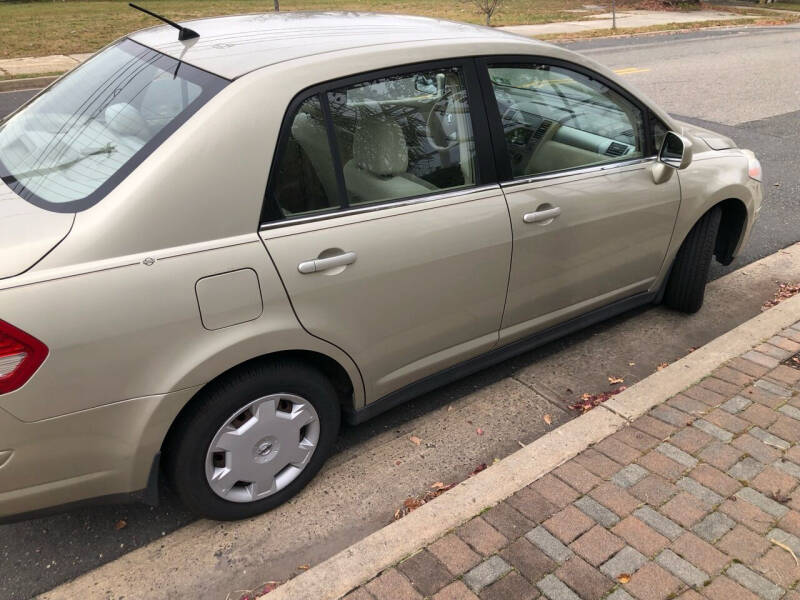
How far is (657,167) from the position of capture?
11.7 ft

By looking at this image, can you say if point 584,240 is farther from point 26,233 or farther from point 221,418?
point 26,233

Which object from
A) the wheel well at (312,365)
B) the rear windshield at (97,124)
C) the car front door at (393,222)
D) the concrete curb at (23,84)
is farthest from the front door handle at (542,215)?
the concrete curb at (23,84)

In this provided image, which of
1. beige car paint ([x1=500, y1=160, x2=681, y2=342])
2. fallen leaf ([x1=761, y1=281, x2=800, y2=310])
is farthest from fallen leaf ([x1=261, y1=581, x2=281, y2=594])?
fallen leaf ([x1=761, y1=281, x2=800, y2=310])

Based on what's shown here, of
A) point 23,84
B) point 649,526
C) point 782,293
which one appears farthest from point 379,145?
point 23,84

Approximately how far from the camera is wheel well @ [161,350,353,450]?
2.39 meters

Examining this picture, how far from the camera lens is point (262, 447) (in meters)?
2.60

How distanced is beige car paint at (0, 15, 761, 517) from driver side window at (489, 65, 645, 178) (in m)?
0.31

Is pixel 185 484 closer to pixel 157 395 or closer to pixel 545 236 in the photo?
pixel 157 395

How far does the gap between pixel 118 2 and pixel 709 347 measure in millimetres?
25143

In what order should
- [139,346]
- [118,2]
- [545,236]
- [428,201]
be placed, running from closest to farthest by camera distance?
[139,346] → [428,201] → [545,236] → [118,2]

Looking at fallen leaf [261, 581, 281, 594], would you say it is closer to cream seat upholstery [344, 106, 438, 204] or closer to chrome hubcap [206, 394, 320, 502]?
chrome hubcap [206, 394, 320, 502]

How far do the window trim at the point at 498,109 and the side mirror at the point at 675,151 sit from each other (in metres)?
0.12

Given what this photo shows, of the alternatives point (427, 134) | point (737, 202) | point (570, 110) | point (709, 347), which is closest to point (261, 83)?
point (427, 134)

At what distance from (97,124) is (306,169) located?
0.82 meters
